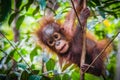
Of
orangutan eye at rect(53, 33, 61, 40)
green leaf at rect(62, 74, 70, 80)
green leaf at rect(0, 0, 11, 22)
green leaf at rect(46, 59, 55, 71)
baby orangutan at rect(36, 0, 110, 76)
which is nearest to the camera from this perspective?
green leaf at rect(0, 0, 11, 22)

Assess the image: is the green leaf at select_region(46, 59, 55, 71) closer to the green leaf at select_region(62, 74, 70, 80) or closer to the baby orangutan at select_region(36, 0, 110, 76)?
the green leaf at select_region(62, 74, 70, 80)

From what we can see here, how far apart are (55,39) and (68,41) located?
14cm

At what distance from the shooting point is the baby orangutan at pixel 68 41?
280 cm

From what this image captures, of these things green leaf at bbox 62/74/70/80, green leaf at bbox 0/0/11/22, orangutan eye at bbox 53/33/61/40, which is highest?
green leaf at bbox 0/0/11/22

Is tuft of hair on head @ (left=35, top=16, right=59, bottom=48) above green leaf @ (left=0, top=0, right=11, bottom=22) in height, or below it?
below

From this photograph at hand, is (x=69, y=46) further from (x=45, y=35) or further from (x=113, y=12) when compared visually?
(x=113, y=12)

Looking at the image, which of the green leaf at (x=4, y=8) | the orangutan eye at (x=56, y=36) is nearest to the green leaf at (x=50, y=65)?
the green leaf at (x=4, y=8)

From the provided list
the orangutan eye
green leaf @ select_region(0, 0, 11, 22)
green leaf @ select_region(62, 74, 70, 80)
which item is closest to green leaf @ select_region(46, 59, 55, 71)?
green leaf @ select_region(62, 74, 70, 80)

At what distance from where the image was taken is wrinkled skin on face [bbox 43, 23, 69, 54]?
2807 mm

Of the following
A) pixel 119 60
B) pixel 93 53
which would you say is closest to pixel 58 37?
pixel 93 53

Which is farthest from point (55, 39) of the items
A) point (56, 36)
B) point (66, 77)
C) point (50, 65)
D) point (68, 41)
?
point (66, 77)

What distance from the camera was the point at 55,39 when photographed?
2938mm

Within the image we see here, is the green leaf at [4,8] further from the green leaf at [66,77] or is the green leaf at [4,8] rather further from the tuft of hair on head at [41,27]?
the tuft of hair on head at [41,27]

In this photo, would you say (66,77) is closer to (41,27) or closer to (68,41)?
(68,41)
